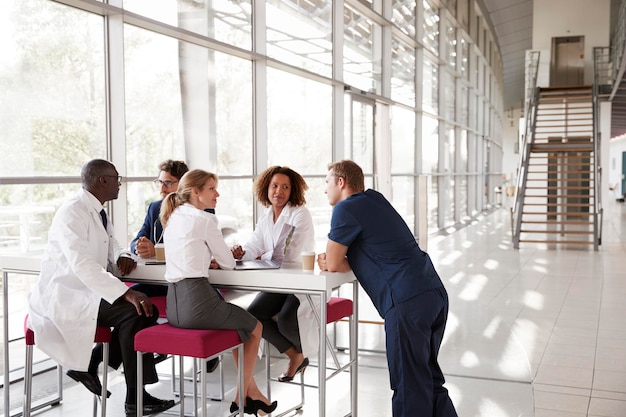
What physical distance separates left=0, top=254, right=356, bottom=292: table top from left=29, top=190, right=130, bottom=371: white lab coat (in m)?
0.19

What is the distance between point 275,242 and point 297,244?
0.16m

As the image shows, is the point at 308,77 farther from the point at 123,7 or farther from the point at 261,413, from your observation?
the point at 261,413

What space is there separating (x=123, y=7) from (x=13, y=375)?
2.78 meters

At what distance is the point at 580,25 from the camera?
60.0 feet

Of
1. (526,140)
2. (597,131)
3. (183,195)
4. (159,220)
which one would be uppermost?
(597,131)

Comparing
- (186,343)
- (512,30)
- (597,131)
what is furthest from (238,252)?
(512,30)

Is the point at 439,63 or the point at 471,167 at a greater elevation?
the point at 439,63

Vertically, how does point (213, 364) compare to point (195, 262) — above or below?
below

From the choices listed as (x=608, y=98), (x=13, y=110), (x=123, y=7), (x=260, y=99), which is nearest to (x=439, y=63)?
(x=608, y=98)

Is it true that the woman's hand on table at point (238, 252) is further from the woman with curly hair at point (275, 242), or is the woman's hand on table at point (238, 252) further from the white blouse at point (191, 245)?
the white blouse at point (191, 245)

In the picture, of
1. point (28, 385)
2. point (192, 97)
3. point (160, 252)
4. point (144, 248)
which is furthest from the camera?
point (192, 97)

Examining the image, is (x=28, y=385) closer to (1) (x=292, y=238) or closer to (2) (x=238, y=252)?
(2) (x=238, y=252)

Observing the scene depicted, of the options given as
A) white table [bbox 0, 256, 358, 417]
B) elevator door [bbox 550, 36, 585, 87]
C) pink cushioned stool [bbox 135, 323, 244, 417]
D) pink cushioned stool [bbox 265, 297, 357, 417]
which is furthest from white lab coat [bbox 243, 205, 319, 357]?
elevator door [bbox 550, 36, 585, 87]

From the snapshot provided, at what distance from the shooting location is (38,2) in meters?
4.48
